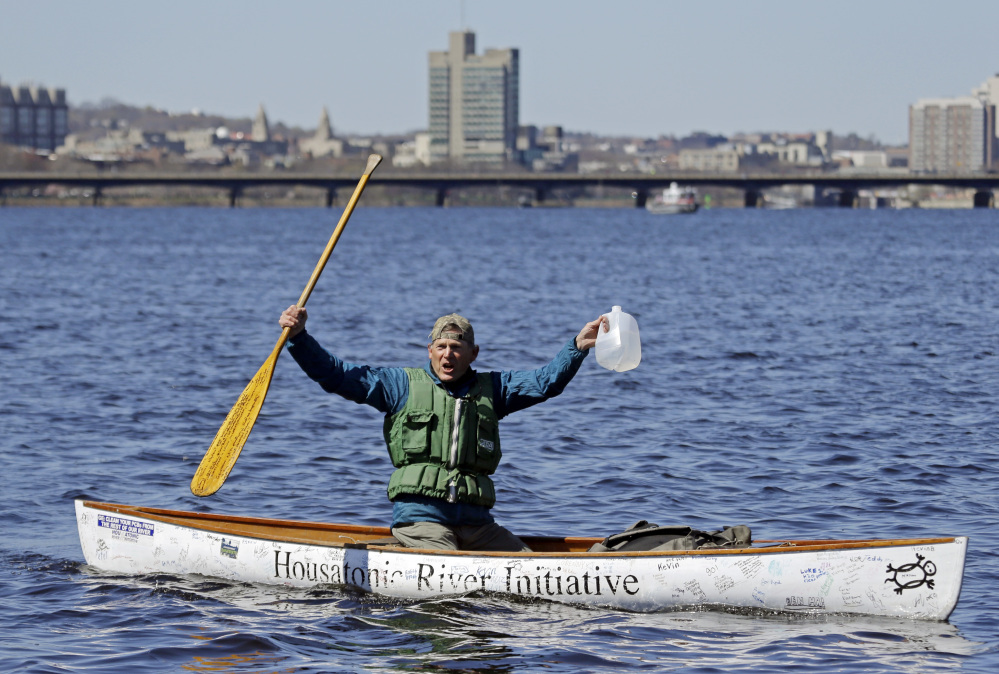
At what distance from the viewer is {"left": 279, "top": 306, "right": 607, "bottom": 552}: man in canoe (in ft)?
31.3

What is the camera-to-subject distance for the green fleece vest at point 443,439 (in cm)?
964

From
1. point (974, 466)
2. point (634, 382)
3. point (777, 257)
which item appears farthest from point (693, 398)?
point (777, 257)

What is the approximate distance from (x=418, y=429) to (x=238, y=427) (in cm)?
Result: 206

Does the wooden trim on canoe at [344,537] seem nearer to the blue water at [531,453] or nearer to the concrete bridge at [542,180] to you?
the blue water at [531,453]

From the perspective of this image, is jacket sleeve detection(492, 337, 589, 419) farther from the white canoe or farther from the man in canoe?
the white canoe

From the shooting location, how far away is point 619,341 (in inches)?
381

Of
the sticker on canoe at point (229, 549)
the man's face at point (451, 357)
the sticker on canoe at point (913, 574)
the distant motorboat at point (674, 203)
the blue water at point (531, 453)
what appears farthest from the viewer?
the distant motorboat at point (674, 203)

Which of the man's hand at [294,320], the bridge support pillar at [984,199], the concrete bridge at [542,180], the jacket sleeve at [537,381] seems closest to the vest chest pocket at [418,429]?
the jacket sleeve at [537,381]

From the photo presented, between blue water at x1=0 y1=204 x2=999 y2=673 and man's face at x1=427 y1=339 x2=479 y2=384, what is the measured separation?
5.30ft

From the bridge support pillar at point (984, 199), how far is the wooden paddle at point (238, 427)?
514 ft

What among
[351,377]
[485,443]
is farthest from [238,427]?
[485,443]

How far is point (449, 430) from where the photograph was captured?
965 centimetres

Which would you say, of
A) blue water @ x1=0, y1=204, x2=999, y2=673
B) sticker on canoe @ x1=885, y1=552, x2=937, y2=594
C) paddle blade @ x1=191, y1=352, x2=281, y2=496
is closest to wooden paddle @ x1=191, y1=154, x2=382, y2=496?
paddle blade @ x1=191, y1=352, x2=281, y2=496

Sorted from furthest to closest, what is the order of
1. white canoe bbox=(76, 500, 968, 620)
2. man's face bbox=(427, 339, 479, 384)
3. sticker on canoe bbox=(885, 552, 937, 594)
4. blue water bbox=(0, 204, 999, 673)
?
man's face bbox=(427, 339, 479, 384) < blue water bbox=(0, 204, 999, 673) < white canoe bbox=(76, 500, 968, 620) < sticker on canoe bbox=(885, 552, 937, 594)
